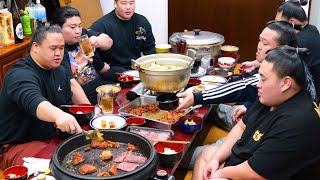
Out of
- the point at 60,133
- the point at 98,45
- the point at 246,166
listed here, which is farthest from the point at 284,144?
the point at 98,45

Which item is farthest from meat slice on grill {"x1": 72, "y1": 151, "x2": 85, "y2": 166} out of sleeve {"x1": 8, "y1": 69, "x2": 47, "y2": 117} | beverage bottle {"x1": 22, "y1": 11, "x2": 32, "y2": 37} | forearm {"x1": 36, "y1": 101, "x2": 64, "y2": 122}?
beverage bottle {"x1": 22, "y1": 11, "x2": 32, "y2": 37}

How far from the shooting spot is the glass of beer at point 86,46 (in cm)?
309

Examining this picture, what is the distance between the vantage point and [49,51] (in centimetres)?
224

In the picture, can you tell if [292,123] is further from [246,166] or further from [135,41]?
[135,41]

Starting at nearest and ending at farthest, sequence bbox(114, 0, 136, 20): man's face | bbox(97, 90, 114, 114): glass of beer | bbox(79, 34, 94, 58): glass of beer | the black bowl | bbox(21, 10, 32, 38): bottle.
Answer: the black bowl
bbox(97, 90, 114, 114): glass of beer
bbox(79, 34, 94, 58): glass of beer
bbox(114, 0, 136, 20): man's face
bbox(21, 10, 32, 38): bottle

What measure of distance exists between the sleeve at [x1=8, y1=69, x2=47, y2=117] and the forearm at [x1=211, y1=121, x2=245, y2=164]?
39.2 inches

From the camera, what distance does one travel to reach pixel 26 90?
208 cm

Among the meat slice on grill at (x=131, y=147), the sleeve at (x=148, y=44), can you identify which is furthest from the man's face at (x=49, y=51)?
the sleeve at (x=148, y=44)

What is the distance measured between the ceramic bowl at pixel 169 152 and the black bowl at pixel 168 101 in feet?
1.11

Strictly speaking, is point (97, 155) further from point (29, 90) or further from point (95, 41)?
point (95, 41)

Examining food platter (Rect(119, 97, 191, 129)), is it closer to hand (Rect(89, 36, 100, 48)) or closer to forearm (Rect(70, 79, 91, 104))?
forearm (Rect(70, 79, 91, 104))

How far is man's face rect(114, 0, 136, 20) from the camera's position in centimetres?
355

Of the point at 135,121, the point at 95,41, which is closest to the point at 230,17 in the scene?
the point at 95,41

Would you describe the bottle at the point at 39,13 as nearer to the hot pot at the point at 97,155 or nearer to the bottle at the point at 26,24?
the bottle at the point at 26,24
